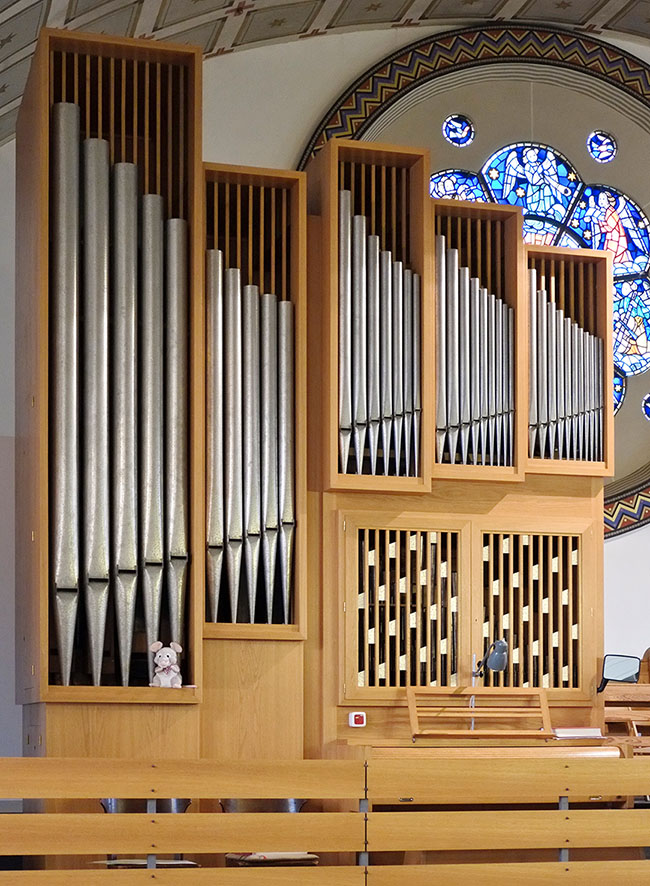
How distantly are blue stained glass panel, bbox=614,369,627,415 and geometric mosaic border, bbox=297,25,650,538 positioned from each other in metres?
0.71

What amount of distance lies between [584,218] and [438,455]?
393cm

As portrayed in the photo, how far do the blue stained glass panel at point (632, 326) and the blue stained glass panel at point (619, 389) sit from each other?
0.05m

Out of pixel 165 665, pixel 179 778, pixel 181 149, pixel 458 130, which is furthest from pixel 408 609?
pixel 458 130

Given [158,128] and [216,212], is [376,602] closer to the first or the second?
[216,212]

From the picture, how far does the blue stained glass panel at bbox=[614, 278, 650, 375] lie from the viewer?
37.2ft

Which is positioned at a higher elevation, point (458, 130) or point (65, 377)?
point (458, 130)

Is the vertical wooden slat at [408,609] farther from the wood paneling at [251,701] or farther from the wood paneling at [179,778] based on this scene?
the wood paneling at [179,778]

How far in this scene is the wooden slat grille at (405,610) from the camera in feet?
26.6

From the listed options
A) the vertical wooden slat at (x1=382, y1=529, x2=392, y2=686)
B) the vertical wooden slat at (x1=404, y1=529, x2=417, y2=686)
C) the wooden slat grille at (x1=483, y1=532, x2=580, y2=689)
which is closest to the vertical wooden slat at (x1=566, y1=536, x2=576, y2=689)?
the wooden slat grille at (x1=483, y1=532, x2=580, y2=689)

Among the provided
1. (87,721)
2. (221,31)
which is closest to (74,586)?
(87,721)

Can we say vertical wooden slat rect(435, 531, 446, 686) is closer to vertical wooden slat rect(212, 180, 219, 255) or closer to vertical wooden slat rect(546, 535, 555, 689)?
vertical wooden slat rect(546, 535, 555, 689)

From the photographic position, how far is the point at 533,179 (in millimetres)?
11461

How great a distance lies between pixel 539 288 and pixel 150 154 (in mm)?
2591

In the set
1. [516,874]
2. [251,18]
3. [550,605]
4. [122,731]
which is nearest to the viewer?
[516,874]
